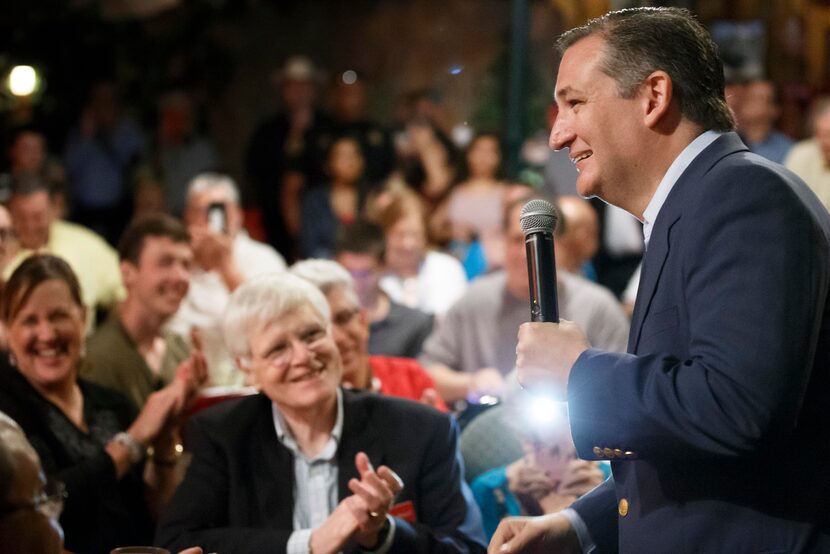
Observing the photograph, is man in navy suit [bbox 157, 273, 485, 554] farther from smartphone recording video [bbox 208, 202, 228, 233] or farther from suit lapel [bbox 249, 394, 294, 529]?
smartphone recording video [bbox 208, 202, 228, 233]

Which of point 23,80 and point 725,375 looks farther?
point 23,80

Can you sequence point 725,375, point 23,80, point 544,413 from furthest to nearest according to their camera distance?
point 23,80 < point 544,413 < point 725,375

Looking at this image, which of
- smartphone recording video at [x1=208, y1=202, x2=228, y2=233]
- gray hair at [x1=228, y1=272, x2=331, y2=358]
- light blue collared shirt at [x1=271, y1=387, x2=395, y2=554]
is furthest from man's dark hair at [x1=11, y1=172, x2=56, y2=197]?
light blue collared shirt at [x1=271, y1=387, x2=395, y2=554]

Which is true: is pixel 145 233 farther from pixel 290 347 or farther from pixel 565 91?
pixel 565 91

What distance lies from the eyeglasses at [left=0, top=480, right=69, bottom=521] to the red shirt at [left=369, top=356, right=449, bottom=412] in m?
2.49

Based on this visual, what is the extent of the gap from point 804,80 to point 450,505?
743cm

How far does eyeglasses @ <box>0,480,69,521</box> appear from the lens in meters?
2.04

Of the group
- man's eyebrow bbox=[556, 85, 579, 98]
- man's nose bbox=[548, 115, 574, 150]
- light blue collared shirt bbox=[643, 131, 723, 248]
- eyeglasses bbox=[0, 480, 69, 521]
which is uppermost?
man's eyebrow bbox=[556, 85, 579, 98]

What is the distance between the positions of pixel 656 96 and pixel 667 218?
0.64 ft

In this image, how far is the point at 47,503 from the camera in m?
2.13

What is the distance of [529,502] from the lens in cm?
374

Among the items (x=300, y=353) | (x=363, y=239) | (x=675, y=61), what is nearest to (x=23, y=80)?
(x=363, y=239)

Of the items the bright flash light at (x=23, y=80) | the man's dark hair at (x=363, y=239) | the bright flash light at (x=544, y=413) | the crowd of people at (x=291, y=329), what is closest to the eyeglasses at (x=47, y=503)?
the crowd of people at (x=291, y=329)

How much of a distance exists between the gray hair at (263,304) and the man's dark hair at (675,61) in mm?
1597
